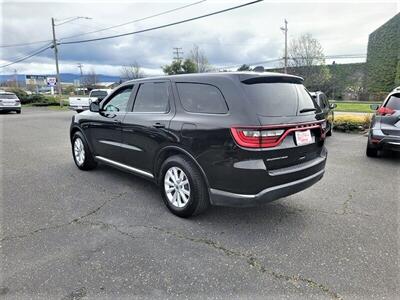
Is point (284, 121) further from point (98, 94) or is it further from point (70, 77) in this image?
point (70, 77)

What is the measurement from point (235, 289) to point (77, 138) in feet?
15.0

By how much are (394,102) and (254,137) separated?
186 inches

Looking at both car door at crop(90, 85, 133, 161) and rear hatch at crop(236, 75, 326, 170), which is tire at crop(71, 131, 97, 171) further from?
rear hatch at crop(236, 75, 326, 170)

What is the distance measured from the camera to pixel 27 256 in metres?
2.83

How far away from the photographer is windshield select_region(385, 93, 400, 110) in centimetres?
596

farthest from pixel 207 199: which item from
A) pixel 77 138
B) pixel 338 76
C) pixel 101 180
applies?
pixel 338 76

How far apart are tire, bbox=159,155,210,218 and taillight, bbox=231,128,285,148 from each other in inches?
26.9

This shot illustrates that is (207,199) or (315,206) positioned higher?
(207,199)

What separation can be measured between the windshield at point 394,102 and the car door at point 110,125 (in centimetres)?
518

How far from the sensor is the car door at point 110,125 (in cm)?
464

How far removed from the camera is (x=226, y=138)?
9.86 ft

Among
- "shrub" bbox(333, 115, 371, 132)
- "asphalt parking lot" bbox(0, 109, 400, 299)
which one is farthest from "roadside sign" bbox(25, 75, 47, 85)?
"asphalt parking lot" bbox(0, 109, 400, 299)

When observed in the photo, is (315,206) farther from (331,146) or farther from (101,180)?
(331,146)

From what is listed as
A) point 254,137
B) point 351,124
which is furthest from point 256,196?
point 351,124
